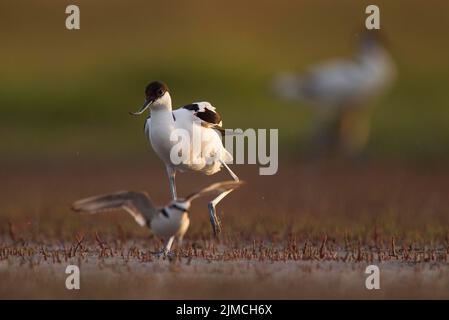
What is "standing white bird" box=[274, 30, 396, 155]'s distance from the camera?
14508 millimetres

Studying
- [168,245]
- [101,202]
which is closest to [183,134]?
[168,245]

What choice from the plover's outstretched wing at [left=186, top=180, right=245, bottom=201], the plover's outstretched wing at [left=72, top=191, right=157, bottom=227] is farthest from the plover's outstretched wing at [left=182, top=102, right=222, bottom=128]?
the plover's outstretched wing at [left=72, top=191, right=157, bottom=227]

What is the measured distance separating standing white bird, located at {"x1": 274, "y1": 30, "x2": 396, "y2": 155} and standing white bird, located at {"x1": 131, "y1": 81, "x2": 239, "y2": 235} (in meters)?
6.36

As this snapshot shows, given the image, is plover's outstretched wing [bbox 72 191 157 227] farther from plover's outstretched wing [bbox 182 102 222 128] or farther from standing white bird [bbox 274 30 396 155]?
standing white bird [bbox 274 30 396 155]

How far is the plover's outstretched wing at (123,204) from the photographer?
693 cm

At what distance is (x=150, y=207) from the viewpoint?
7.09 metres

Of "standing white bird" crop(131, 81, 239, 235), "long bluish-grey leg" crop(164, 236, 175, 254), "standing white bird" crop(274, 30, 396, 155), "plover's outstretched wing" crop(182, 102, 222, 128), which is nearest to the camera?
"long bluish-grey leg" crop(164, 236, 175, 254)

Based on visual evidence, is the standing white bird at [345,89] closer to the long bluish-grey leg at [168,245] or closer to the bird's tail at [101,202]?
the long bluish-grey leg at [168,245]

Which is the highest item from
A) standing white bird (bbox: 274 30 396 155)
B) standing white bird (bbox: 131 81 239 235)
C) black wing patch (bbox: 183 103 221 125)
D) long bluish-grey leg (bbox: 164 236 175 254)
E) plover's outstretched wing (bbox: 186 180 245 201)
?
standing white bird (bbox: 274 30 396 155)

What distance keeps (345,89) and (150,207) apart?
305 inches

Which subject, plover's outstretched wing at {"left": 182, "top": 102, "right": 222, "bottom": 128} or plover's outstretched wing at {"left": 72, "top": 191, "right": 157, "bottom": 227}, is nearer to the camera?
plover's outstretched wing at {"left": 72, "top": 191, "right": 157, "bottom": 227}

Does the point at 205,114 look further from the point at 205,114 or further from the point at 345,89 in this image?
the point at 345,89

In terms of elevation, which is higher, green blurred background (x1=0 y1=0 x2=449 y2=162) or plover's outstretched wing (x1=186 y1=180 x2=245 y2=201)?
green blurred background (x1=0 y1=0 x2=449 y2=162)

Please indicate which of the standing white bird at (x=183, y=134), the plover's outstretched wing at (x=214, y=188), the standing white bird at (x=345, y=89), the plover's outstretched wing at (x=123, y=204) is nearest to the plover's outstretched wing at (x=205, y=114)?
the standing white bird at (x=183, y=134)
